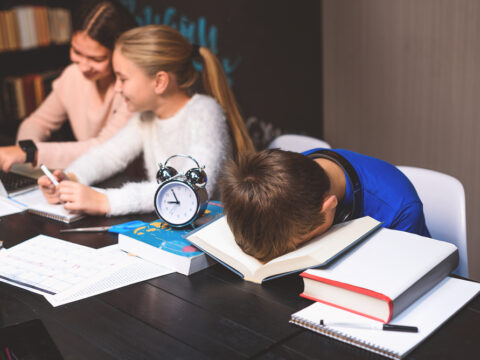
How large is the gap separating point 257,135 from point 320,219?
224 cm

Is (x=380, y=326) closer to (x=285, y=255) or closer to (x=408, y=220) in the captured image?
(x=285, y=255)

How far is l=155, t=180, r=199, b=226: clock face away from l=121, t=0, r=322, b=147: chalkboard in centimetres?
192

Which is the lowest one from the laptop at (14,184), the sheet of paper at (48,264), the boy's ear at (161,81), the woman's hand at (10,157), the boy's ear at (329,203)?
the laptop at (14,184)

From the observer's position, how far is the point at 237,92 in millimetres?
3312

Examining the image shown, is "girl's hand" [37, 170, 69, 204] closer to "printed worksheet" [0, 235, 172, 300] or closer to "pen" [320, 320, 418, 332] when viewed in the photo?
"printed worksheet" [0, 235, 172, 300]

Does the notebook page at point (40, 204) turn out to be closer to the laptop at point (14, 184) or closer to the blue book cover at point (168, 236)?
the laptop at point (14, 184)

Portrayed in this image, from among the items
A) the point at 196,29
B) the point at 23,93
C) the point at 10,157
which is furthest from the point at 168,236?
the point at 23,93

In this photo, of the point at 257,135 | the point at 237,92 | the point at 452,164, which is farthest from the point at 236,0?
the point at 452,164

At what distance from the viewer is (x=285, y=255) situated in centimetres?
115

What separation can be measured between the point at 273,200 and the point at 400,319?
0.32m

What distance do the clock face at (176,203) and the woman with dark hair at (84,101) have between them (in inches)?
36.1

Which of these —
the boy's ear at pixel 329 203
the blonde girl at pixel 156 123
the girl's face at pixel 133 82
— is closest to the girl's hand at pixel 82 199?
the blonde girl at pixel 156 123

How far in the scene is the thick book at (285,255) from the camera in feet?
3.59

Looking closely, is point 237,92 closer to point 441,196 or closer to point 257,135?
point 257,135
